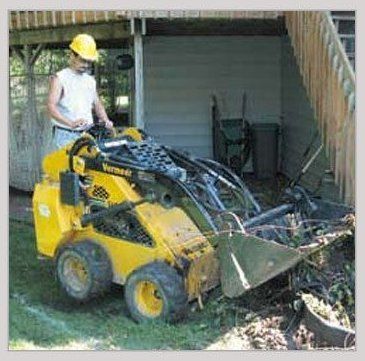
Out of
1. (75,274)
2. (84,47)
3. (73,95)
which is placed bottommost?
(75,274)

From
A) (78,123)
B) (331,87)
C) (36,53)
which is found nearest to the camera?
(78,123)

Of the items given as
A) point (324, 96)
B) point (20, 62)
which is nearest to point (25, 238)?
point (324, 96)

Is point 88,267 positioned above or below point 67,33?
below

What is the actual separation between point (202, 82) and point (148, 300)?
6.64 metres

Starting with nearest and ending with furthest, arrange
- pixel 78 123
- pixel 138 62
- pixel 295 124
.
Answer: pixel 78 123, pixel 138 62, pixel 295 124

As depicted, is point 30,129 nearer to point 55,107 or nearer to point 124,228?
point 55,107

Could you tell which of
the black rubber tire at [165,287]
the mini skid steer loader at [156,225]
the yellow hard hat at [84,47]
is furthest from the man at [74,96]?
the black rubber tire at [165,287]

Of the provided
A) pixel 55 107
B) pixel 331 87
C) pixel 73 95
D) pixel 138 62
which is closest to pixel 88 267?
pixel 55 107

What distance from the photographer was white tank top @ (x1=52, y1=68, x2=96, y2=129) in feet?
22.1

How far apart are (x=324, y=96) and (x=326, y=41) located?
0.52 meters

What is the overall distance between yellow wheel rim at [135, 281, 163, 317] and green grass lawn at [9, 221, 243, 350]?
110mm

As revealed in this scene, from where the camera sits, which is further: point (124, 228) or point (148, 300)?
point (124, 228)

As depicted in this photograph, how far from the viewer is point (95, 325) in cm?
610

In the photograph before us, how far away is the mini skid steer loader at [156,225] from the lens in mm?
5656
